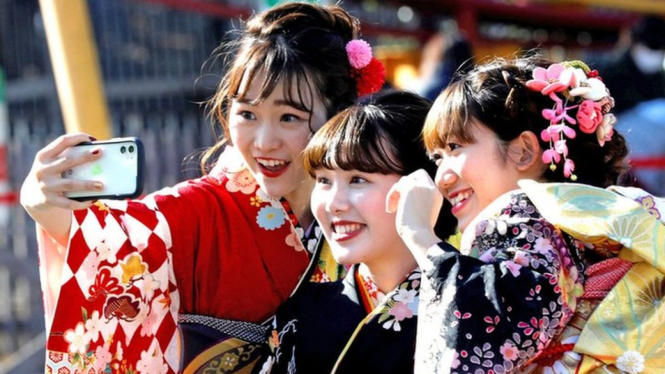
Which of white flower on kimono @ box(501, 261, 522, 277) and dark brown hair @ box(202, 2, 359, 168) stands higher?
dark brown hair @ box(202, 2, 359, 168)

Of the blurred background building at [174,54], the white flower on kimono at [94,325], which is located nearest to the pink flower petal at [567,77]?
the white flower on kimono at [94,325]

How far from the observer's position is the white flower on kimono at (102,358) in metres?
2.59

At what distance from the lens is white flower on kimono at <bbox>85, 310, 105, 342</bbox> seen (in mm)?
2578

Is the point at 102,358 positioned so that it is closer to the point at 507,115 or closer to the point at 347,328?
the point at 347,328

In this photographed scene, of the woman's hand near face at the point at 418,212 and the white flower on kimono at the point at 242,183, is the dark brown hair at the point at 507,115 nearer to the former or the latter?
the woman's hand near face at the point at 418,212

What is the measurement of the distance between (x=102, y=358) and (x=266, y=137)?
2.16 ft

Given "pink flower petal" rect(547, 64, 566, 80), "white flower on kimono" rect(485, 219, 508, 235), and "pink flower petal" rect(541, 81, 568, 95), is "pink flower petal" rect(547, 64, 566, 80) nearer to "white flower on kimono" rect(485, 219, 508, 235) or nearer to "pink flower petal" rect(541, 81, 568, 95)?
"pink flower petal" rect(541, 81, 568, 95)

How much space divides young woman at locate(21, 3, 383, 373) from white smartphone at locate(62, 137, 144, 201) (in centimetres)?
17

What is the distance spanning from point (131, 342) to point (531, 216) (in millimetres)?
1092

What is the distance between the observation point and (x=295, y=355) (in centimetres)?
238

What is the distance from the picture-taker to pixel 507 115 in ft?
7.00

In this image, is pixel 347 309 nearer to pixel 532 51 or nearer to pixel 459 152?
pixel 459 152

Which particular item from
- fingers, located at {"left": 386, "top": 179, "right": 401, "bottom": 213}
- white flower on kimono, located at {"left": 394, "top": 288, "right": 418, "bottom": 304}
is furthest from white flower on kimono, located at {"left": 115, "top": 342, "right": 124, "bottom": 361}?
fingers, located at {"left": 386, "top": 179, "right": 401, "bottom": 213}

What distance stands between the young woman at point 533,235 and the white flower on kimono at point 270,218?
62cm
